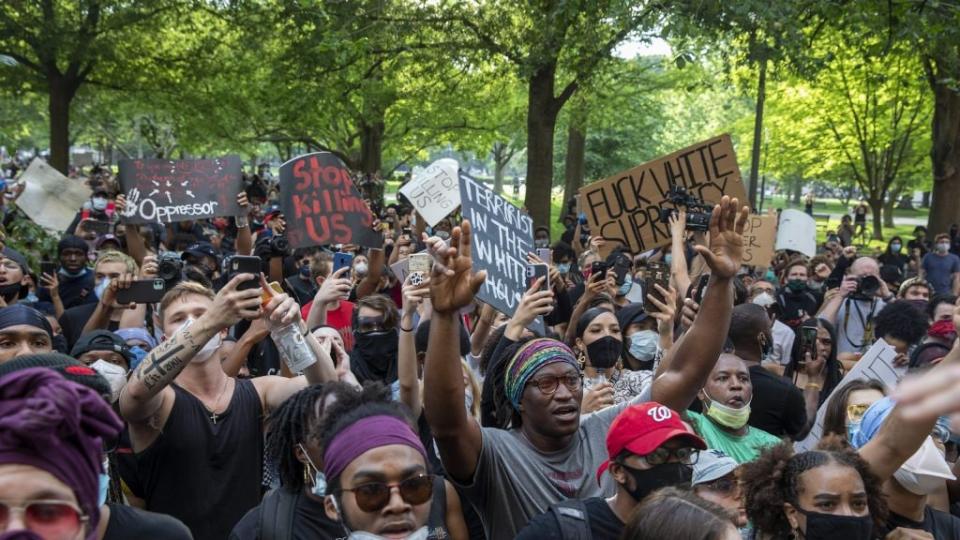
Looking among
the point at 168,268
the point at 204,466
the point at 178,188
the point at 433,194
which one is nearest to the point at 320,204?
the point at 168,268

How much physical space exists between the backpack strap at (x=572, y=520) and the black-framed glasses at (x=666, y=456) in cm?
27

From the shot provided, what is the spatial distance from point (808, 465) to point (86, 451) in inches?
94.3

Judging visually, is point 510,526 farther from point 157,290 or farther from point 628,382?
point 157,290

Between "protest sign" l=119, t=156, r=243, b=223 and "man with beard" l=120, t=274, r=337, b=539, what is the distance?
5827 millimetres

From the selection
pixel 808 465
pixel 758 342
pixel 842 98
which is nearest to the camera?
pixel 808 465

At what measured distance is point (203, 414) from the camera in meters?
4.04

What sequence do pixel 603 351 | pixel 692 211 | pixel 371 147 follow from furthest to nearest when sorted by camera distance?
pixel 371 147 < pixel 692 211 < pixel 603 351

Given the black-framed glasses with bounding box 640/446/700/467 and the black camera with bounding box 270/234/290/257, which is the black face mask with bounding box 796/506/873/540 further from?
the black camera with bounding box 270/234/290/257

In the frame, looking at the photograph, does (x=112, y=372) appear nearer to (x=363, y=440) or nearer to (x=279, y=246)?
(x=363, y=440)

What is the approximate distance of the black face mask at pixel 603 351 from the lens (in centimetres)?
559

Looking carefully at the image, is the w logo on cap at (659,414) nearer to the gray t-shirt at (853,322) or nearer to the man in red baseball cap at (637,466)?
the man in red baseball cap at (637,466)

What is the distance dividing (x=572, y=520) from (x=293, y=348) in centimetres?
136

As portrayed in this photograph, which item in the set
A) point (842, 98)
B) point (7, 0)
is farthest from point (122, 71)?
Result: point (842, 98)

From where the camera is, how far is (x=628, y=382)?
5605mm
